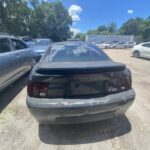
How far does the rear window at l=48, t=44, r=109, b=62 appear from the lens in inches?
167

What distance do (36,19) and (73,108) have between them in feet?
138

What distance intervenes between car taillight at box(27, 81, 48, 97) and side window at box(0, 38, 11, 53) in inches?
93.5

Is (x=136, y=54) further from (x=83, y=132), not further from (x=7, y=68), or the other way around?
(x=83, y=132)

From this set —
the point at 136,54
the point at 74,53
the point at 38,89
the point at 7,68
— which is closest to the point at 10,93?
the point at 7,68

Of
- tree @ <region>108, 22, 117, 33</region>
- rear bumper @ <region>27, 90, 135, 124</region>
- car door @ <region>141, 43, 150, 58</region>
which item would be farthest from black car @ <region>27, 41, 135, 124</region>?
tree @ <region>108, 22, 117, 33</region>

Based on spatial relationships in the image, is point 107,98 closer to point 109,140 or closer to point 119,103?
point 119,103

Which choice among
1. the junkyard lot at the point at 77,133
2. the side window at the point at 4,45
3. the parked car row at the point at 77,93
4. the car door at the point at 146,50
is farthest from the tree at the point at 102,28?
the parked car row at the point at 77,93

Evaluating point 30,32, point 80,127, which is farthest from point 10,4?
point 80,127

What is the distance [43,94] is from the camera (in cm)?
331

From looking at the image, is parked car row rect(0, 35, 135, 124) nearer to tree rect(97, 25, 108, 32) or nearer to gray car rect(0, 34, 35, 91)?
gray car rect(0, 34, 35, 91)

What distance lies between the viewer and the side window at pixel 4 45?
212 inches

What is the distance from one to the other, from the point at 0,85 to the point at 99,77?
2738 mm

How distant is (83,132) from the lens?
3.73 m

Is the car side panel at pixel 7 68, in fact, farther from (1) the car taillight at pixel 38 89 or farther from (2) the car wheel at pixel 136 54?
(2) the car wheel at pixel 136 54
